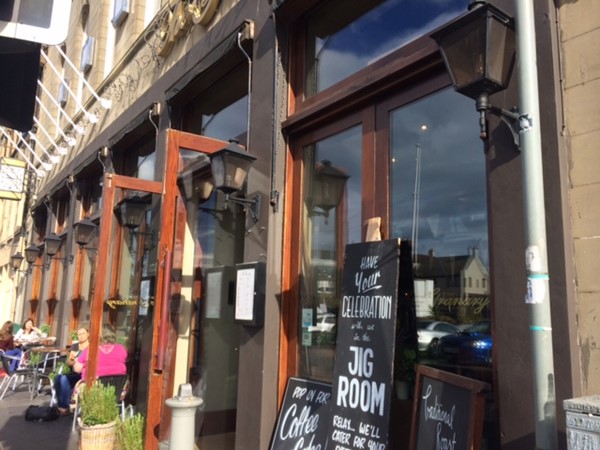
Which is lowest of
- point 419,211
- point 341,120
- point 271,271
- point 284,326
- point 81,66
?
point 284,326

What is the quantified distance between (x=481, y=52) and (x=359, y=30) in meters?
2.19

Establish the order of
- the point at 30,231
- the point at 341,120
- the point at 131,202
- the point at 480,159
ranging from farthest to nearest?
the point at 30,231, the point at 131,202, the point at 341,120, the point at 480,159

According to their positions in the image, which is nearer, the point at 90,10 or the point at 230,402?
the point at 230,402

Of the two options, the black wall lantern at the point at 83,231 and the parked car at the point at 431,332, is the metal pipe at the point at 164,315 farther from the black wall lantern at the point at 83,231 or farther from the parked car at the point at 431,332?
the black wall lantern at the point at 83,231

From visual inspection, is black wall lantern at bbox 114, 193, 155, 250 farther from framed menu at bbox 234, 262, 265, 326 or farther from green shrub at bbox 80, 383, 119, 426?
framed menu at bbox 234, 262, 265, 326

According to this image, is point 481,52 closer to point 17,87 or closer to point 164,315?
point 17,87

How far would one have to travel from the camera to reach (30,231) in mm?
16641

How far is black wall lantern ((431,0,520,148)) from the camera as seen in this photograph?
2.58m

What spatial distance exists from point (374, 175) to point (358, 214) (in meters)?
0.34

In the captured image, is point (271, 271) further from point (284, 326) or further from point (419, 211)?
point (419, 211)

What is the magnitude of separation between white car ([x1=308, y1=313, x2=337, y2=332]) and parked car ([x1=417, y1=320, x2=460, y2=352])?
923mm

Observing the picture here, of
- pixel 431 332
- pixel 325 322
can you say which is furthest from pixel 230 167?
pixel 431 332

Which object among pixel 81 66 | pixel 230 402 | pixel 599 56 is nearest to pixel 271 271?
pixel 230 402

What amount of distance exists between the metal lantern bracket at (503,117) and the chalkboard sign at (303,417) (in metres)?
2.34
